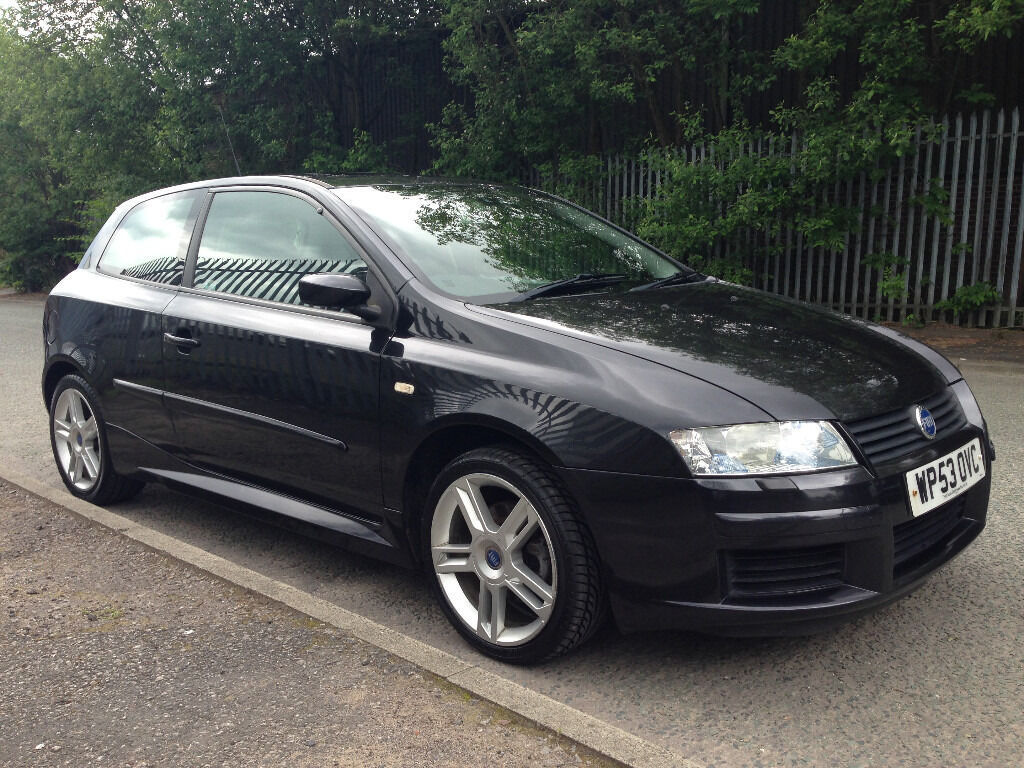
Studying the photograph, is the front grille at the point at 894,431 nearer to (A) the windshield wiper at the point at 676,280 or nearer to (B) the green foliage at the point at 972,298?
(A) the windshield wiper at the point at 676,280

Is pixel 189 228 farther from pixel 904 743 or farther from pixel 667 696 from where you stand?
pixel 904 743

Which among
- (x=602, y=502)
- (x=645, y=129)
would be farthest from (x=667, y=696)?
(x=645, y=129)

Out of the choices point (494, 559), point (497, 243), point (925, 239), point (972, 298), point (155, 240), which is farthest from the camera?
point (925, 239)

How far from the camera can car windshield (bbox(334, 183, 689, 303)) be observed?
145 inches

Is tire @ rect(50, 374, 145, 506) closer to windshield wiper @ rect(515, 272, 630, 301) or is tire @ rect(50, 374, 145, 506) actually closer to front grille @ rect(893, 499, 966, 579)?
windshield wiper @ rect(515, 272, 630, 301)

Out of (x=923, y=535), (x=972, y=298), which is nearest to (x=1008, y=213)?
(x=972, y=298)

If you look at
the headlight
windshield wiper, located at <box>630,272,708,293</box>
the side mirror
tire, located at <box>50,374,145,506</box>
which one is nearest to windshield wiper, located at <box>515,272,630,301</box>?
windshield wiper, located at <box>630,272,708,293</box>

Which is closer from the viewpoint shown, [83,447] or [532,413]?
[532,413]

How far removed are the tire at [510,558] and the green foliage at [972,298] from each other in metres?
8.95

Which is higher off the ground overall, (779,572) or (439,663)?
(779,572)

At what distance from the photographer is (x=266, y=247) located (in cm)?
421

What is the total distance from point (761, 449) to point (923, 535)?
2.27 ft

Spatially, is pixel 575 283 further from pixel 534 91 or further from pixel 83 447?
pixel 534 91

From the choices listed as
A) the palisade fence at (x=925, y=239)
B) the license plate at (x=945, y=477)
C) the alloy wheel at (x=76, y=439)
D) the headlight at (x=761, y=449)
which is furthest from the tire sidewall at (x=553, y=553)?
the palisade fence at (x=925, y=239)
